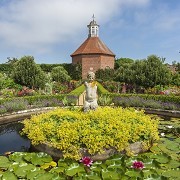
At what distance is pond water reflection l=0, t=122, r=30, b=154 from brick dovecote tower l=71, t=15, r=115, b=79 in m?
22.3

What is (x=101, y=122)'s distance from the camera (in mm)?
6426

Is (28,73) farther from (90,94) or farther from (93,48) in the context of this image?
(93,48)

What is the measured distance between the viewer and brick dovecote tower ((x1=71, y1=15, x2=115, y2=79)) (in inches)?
1291

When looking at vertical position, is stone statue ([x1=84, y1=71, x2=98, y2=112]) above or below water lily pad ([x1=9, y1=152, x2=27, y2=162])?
Result: above

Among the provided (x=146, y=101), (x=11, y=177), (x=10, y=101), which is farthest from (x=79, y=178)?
(x=146, y=101)

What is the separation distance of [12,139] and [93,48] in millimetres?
26650

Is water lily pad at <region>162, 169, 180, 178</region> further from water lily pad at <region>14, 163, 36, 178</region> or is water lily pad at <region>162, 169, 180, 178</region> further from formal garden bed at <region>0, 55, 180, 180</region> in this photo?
water lily pad at <region>14, 163, 36, 178</region>

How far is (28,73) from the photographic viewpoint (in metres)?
17.5

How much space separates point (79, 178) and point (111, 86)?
651 inches

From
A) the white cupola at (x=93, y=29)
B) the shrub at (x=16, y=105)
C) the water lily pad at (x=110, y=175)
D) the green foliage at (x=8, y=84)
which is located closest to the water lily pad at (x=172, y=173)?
the water lily pad at (x=110, y=175)

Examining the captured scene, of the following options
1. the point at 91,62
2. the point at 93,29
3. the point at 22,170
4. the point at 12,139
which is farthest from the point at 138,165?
the point at 93,29

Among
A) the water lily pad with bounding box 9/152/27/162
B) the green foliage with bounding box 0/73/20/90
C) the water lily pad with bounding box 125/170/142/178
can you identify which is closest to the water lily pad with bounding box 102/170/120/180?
the water lily pad with bounding box 125/170/142/178

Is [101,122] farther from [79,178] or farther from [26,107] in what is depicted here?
[26,107]

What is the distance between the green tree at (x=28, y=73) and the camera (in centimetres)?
Answer: 1741
